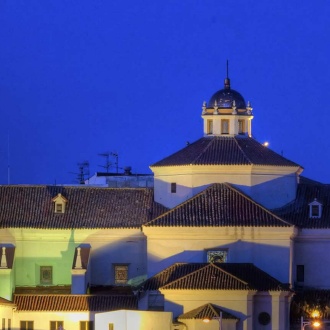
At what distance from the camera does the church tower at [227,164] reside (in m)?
73.2

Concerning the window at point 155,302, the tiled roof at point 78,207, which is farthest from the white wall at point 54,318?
the tiled roof at point 78,207

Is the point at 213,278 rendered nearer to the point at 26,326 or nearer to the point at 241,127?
the point at 26,326

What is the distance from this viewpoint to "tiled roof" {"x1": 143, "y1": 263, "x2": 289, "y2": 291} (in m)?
68.1

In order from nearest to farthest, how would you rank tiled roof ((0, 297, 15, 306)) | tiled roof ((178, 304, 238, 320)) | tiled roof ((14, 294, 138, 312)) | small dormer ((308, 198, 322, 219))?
tiled roof ((178, 304, 238, 320))
tiled roof ((0, 297, 15, 306))
tiled roof ((14, 294, 138, 312))
small dormer ((308, 198, 322, 219))

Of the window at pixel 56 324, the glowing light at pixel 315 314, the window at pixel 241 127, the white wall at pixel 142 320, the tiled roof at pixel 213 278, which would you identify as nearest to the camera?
the glowing light at pixel 315 314

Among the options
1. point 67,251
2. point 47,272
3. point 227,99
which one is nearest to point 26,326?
point 47,272

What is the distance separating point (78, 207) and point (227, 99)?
8.96 meters

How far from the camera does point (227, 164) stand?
240ft

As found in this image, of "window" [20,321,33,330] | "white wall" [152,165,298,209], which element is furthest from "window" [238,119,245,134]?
"window" [20,321,33,330]

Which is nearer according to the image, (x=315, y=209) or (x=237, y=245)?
(x=237, y=245)

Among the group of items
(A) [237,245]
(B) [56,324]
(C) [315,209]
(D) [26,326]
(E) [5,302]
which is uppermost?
(C) [315,209]

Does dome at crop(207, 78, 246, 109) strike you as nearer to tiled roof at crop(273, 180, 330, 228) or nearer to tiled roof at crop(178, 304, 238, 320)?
tiled roof at crop(273, 180, 330, 228)

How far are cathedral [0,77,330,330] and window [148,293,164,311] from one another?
44 mm

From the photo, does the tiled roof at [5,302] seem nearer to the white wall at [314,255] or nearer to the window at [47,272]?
the window at [47,272]
